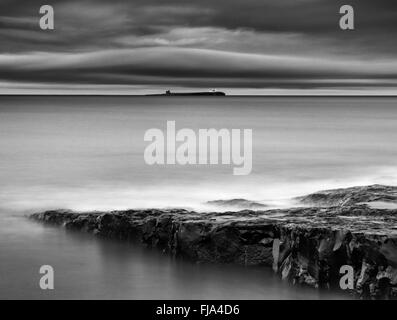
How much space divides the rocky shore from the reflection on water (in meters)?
0.25

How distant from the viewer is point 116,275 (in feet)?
41.5

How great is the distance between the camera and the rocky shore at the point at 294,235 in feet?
36.0

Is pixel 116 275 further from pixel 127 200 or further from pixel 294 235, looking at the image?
pixel 127 200

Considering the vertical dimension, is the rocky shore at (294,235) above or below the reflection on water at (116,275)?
above

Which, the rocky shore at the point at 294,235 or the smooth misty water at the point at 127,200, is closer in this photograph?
the rocky shore at the point at 294,235

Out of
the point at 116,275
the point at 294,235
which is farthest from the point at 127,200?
the point at 294,235

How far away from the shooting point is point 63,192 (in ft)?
61.8

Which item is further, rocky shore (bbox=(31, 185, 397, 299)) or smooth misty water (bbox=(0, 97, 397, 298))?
smooth misty water (bbox=(0, 97, 397, 298))

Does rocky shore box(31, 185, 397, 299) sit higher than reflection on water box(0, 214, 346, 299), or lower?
higher

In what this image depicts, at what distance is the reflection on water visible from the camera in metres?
11.7

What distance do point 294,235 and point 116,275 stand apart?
A: 3607 millimetres

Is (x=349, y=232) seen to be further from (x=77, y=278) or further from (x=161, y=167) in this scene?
(x=161, y=167)

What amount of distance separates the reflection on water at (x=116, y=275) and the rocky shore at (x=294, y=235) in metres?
0.25

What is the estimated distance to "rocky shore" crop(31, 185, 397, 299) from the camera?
36.0 feet
